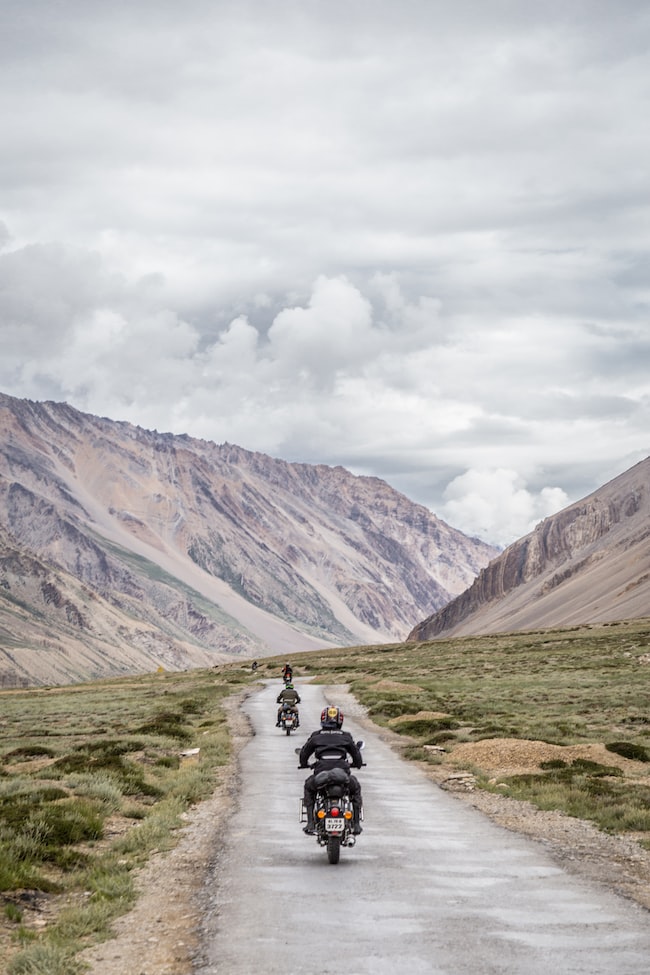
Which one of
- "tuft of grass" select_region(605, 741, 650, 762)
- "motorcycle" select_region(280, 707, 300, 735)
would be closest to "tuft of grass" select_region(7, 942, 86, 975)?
"tuft of grass" select_region(605, 741, 650, 762)

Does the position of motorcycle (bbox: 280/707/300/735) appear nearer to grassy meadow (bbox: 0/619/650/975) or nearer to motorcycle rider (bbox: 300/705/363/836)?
grassy meadow (bbox: 0/619/650/975)

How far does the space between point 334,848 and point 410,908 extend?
127 inches

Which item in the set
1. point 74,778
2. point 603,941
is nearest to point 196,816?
point 74,778

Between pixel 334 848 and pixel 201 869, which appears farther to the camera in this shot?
pixel 334 848

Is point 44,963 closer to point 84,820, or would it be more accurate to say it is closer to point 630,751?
point 84,820

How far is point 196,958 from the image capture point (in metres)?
10.1

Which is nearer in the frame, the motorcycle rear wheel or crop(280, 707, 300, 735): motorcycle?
the motorcycle rear wheel

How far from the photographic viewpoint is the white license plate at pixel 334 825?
1495cm

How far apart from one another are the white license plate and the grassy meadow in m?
3.45

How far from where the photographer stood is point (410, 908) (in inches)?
467

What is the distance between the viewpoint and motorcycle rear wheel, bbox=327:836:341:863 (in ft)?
48.9

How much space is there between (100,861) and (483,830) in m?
8.03

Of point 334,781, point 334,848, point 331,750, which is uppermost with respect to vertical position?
point 331,750

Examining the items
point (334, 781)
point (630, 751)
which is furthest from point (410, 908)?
point (630, 751)
